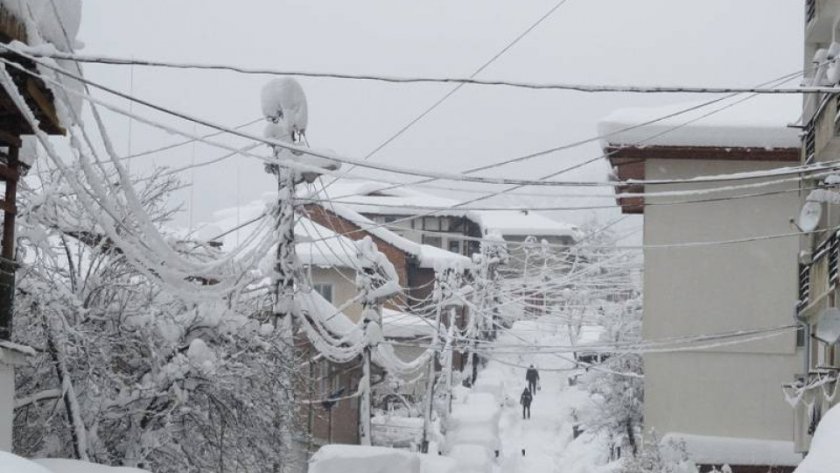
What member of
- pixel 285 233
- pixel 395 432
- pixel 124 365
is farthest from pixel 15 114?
pixel 395 432

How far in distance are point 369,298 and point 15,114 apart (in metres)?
16.7

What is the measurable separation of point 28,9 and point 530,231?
365ft

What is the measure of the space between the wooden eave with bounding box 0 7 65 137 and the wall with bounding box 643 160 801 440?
1727 cm

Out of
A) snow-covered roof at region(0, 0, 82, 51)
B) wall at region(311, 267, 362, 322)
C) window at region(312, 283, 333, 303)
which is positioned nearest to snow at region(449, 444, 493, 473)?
wall at region(311, 267, 362, 322)

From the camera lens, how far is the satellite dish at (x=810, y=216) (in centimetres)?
1898

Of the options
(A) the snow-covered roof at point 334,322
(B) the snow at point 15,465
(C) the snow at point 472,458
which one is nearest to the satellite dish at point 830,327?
(A) the snow-covered roof at point 334,322

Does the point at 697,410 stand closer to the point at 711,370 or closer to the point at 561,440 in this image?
the point at 711,370

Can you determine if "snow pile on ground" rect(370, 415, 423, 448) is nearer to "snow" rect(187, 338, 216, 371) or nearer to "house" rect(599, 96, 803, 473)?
"house" rect(599, 96, 803, 473)

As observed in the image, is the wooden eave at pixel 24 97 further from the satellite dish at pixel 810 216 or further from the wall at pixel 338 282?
the wall at pixel 338 282

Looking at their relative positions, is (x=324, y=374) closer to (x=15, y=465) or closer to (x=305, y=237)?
(x=305, y=237)

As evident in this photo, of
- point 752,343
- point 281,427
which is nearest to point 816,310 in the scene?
point 752,343

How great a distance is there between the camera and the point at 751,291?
27.5 meters

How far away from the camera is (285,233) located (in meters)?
20.1

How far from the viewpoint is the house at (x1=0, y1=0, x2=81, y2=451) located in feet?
34.1
